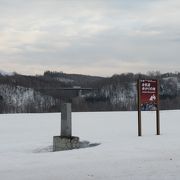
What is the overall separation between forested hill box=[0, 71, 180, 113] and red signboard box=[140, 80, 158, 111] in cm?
5429

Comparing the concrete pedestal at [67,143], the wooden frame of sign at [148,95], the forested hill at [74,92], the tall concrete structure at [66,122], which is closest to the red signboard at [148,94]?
the wooden frame of sign at [148,95]

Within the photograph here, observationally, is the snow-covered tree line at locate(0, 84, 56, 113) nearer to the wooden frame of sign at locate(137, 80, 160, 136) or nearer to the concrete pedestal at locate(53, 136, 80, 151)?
the wooden frame of sign at locate(137, 80, 160, 136)

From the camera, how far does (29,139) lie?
17969 mm

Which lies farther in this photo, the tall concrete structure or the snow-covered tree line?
the snow-covered tree line

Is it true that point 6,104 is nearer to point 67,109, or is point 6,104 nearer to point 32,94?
point 32,94

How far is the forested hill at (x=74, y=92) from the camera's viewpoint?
81.5 m

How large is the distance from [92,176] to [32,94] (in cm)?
9387

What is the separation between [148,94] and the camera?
17578 mm

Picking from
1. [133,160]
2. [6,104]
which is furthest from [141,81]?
[6,104]

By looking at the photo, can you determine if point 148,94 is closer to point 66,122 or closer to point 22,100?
point 66,122

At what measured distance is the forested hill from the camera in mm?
81506

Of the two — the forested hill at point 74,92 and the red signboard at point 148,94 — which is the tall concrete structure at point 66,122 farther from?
the forested hill at point 74,92

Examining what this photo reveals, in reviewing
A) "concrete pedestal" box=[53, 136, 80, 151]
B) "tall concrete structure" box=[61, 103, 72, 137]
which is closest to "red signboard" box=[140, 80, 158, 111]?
"tall concrete structure" box=[61, 103, 72, 137]

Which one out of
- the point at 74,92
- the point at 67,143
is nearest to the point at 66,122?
the point at 67,143
